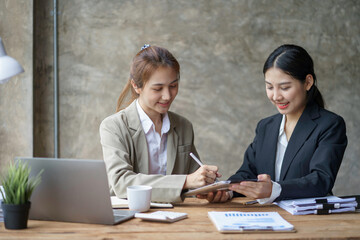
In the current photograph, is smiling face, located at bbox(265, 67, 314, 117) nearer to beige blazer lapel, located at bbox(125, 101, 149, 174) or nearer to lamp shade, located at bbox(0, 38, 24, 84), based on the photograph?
beige blazer lapel, located at bbox(125, 101, 149, 174)

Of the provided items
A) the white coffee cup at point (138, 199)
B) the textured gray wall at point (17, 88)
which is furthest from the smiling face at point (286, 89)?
the textured gray wall at point (17, 88)

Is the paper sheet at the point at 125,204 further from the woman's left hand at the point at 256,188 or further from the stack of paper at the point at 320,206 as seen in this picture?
the stack of paper at the point at 320,206

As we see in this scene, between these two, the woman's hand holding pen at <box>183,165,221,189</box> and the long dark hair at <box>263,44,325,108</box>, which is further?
the long dark hair at <box>263,44,325,108</box>

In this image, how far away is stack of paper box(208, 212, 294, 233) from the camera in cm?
151

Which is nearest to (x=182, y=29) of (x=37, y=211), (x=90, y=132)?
(x=90, y=132)

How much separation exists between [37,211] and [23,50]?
2.71 m

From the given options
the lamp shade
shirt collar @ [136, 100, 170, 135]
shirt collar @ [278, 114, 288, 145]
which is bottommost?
shirt collar @ [278, 114, 288, 145]

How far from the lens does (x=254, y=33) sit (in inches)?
178

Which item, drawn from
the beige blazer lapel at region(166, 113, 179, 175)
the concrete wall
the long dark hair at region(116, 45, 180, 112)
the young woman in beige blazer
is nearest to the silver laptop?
the young woman in beige blazer

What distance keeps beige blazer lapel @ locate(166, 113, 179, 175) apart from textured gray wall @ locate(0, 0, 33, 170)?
2.07 metres

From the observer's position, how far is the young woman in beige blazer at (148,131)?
2193mm

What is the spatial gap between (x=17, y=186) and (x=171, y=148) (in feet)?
3.46

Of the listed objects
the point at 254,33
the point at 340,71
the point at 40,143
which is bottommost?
the point at 40,143

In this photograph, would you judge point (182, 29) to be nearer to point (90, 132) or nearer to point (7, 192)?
point (90, 132)
